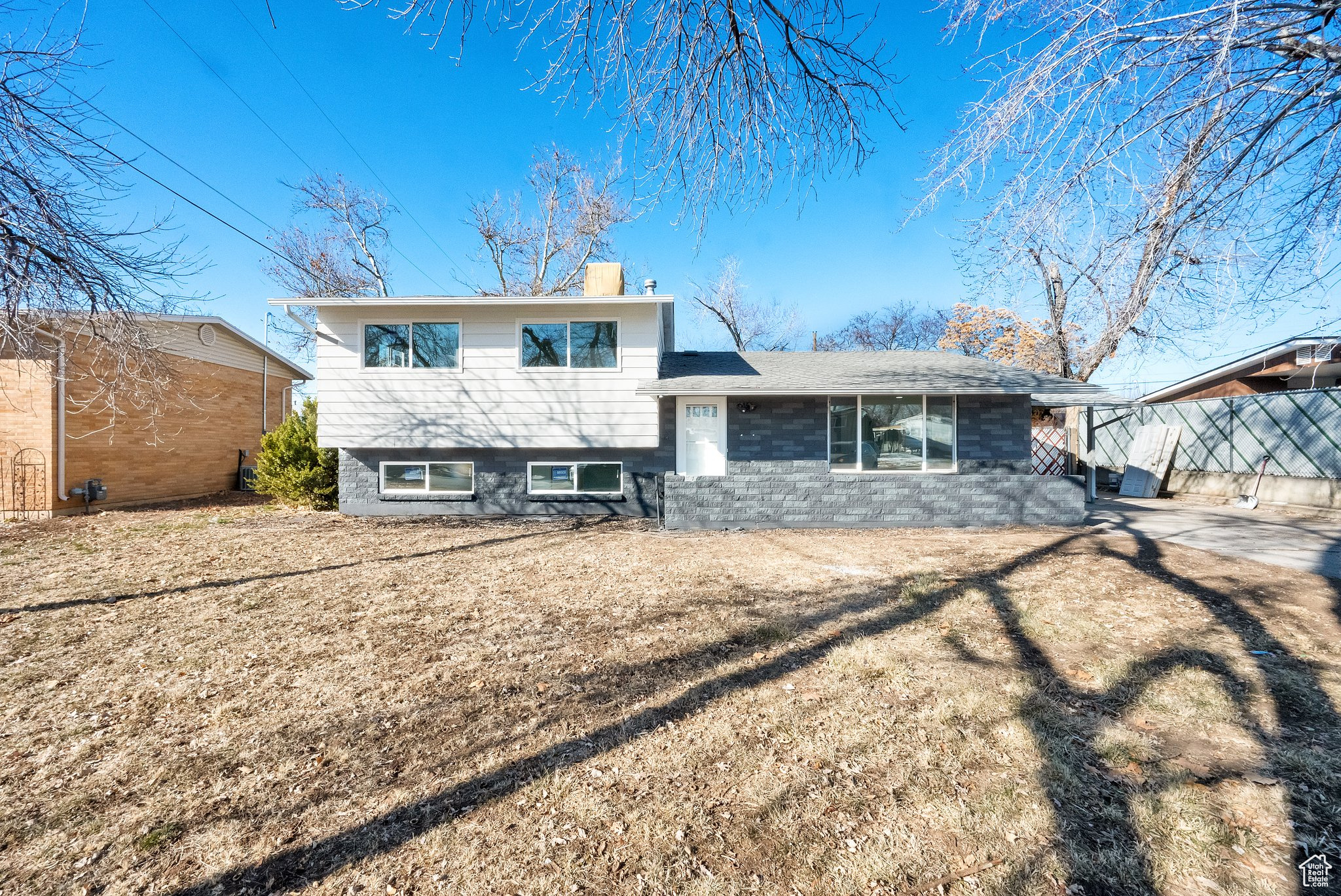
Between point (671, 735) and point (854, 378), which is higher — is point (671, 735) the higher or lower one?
the lower one

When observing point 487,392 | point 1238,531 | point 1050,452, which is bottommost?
point 1238,531

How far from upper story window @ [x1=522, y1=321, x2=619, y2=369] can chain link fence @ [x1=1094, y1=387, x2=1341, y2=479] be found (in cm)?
1383

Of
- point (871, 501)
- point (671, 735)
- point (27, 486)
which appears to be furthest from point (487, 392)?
point (27, 486)

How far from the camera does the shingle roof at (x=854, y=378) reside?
31.5ft

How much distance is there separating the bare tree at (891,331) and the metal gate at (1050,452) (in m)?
18.9

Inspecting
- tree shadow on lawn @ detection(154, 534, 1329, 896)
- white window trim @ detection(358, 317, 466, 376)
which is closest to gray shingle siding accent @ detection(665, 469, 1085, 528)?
tree shadow on lawn @ detection(154, 534, 1329, 896)

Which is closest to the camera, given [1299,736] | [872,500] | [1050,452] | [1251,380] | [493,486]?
[1299,736]

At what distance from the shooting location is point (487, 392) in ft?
34.7

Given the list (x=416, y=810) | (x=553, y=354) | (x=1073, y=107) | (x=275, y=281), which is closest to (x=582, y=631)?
(x=416, y=810)

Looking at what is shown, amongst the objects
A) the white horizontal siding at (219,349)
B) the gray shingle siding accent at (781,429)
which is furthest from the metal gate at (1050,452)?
the white horizontal siding at (219,349)

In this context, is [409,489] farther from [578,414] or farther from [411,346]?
[578,414]

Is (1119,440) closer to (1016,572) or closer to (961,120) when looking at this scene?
(1016,572)

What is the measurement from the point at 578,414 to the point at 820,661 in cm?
753

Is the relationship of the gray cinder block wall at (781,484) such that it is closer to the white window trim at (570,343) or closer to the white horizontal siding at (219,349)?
the white window trim at (570,343)
